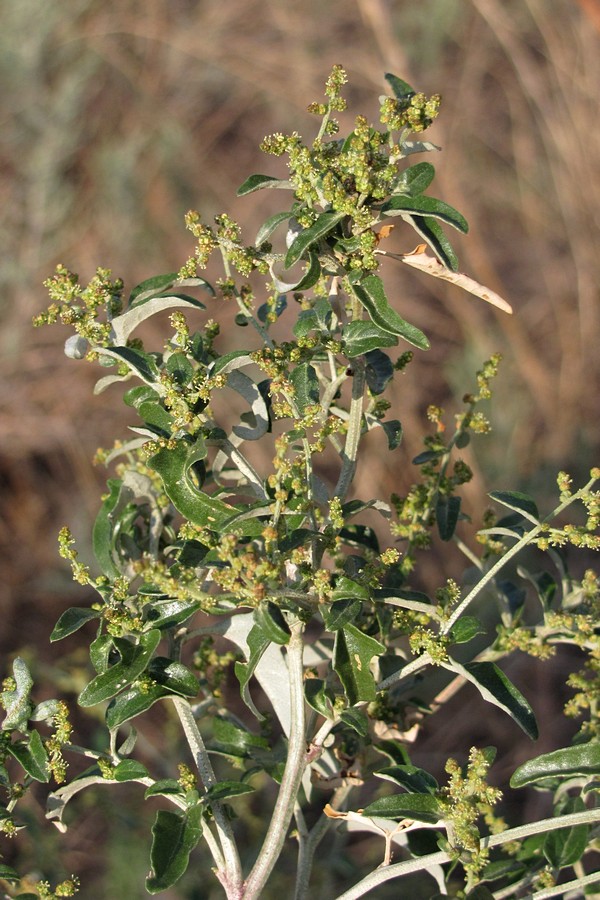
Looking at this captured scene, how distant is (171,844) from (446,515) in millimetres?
609

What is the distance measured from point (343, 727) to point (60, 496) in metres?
3.76

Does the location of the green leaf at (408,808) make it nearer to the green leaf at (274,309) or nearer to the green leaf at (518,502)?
the green leaf at (518,502)

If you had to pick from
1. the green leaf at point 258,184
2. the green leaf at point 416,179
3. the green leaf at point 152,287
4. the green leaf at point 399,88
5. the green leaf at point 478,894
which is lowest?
the green leaf at point 478,894

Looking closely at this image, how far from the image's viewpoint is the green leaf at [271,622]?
3.12ft

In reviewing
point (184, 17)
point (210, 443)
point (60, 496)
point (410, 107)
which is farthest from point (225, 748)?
point (184, 17)

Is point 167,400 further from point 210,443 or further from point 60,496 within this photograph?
point 60,496

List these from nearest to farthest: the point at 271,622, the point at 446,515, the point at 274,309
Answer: the point at 271,622
the point at 274,309
the point at 446,515

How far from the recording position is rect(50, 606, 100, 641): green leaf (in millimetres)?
1103

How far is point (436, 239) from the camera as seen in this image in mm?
1070

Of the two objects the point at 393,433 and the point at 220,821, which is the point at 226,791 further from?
the point at 393,433

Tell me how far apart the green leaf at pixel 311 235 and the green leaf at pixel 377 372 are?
0.21 metres

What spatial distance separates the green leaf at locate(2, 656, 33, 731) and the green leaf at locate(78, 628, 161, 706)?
0.31 feet

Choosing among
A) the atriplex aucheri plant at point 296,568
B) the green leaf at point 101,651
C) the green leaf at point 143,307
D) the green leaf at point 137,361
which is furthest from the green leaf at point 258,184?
the green leaf at point 101,651

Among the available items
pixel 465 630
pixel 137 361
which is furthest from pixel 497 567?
pixel 137 361
